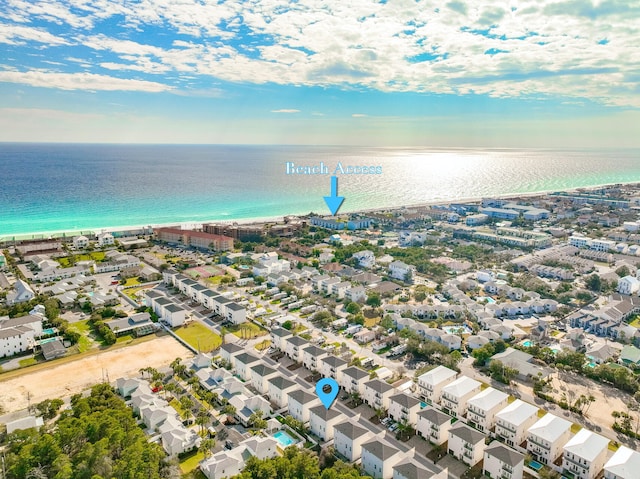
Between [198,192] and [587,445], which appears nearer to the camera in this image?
[587,445]

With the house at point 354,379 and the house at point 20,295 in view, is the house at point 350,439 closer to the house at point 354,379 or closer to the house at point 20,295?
the house at point 354,379

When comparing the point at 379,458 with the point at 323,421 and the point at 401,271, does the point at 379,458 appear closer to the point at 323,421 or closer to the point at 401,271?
the point at 323,421

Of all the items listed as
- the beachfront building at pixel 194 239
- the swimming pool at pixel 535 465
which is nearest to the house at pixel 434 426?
the swimming pool at pixel 535 465

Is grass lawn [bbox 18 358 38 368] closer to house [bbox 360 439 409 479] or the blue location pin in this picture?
the blue location pin

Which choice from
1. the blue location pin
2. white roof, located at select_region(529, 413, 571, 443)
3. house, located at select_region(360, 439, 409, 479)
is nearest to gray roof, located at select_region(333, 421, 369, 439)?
house, located at select_region(360, 439, 409, 479)

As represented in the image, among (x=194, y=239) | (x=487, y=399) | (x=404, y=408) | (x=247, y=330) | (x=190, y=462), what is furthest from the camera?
(x=194, y=239)

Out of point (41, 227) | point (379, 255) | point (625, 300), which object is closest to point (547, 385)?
point (625, 300)

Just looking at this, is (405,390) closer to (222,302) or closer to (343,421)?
(343,421)

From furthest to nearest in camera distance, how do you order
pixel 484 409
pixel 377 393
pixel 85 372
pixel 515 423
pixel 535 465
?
pixel 85 372 → pixel 377 393 → pixel 484 409 → pixel 515 423 → pixel 535 465

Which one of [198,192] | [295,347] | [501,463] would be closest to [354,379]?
[295,347]
